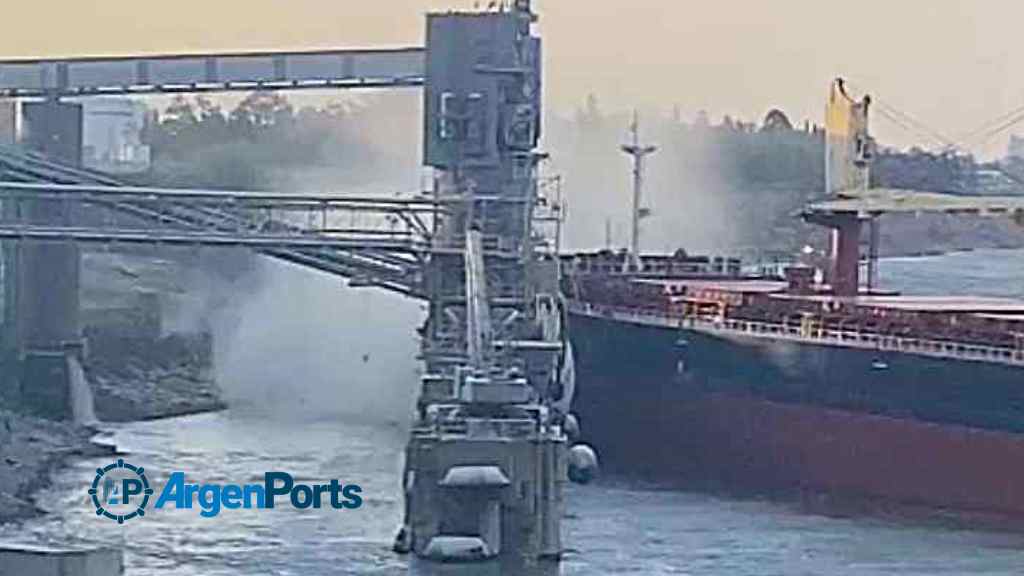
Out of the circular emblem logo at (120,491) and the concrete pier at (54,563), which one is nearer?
the concrete pier at (54,563)

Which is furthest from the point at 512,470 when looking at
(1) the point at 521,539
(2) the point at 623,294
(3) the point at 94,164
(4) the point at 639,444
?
(3) the point at 94,164

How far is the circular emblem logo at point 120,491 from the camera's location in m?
22.4

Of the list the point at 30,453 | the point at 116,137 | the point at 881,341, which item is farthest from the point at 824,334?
the point at 116,137

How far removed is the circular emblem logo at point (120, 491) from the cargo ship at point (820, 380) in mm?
4602

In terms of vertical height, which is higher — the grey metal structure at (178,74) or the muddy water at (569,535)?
the grey metal structure at (178,74)

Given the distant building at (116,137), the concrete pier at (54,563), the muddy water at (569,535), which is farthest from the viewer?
the distant building at (116,137)

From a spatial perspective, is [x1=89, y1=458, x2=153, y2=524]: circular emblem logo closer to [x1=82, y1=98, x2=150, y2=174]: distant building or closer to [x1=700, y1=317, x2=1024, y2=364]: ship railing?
[x1=700, y1=317, x2=1024, y2=364]: ship railing

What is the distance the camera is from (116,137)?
54.2 m

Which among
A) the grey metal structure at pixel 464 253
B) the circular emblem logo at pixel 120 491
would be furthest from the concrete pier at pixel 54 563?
the circular emblem logo at pixel 120 491

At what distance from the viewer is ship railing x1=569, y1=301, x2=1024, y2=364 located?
24328 millimetres

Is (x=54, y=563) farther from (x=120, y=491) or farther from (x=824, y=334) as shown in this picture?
(x=824, y=334)

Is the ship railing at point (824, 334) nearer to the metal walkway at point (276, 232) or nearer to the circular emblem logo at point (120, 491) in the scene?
the metal walkway at point (276, 232)

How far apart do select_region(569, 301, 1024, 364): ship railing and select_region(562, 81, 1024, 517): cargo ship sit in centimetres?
2

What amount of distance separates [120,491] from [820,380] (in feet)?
20.6
